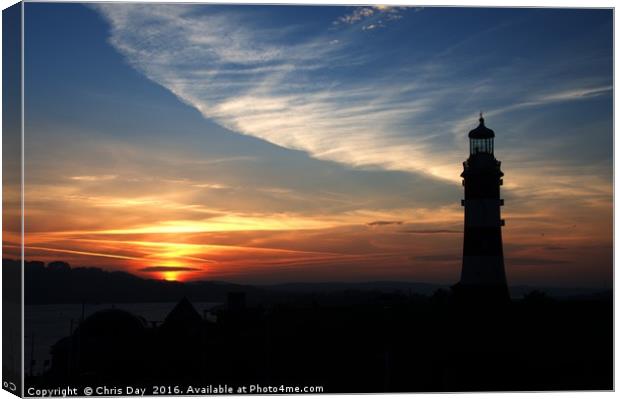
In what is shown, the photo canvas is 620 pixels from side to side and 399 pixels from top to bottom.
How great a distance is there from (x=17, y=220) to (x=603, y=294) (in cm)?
772

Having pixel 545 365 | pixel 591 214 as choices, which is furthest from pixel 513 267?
pixel 591 214

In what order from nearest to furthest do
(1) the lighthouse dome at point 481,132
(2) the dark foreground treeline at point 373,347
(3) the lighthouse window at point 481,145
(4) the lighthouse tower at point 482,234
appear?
(2) the dark foreground treeline at point 373,347 < (1) the lighthouse dome at point 481,132 < (3) the lighthouse window at point 481,145 < (4) the lighthouse tower at point 482,234

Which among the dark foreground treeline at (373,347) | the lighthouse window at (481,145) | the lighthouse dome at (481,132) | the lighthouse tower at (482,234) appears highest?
the lighthouse dome at (481,132)

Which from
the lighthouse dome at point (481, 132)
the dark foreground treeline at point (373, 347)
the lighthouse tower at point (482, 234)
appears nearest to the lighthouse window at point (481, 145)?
the lighthouse dome at point (481, 132)

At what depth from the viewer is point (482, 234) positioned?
14.8 meters

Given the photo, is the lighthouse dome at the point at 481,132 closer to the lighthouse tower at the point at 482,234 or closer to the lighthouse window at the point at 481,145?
the lighthouse window at the point at 481,145

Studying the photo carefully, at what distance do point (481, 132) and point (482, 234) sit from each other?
121 inches

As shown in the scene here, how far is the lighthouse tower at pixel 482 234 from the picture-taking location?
14459mm

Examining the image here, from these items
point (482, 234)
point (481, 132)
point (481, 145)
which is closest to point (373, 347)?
point (482, 234)

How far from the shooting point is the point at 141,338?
1736cm

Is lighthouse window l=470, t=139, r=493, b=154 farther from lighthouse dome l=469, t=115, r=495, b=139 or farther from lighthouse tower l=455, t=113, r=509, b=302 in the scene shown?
lighthouse tower l=455, t=113, r=509, b=302

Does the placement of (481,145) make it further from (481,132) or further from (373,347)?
(373,347)

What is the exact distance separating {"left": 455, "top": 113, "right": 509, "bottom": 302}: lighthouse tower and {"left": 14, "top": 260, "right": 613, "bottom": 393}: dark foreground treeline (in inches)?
14.0

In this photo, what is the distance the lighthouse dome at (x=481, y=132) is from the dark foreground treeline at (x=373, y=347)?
2767 millimetres
